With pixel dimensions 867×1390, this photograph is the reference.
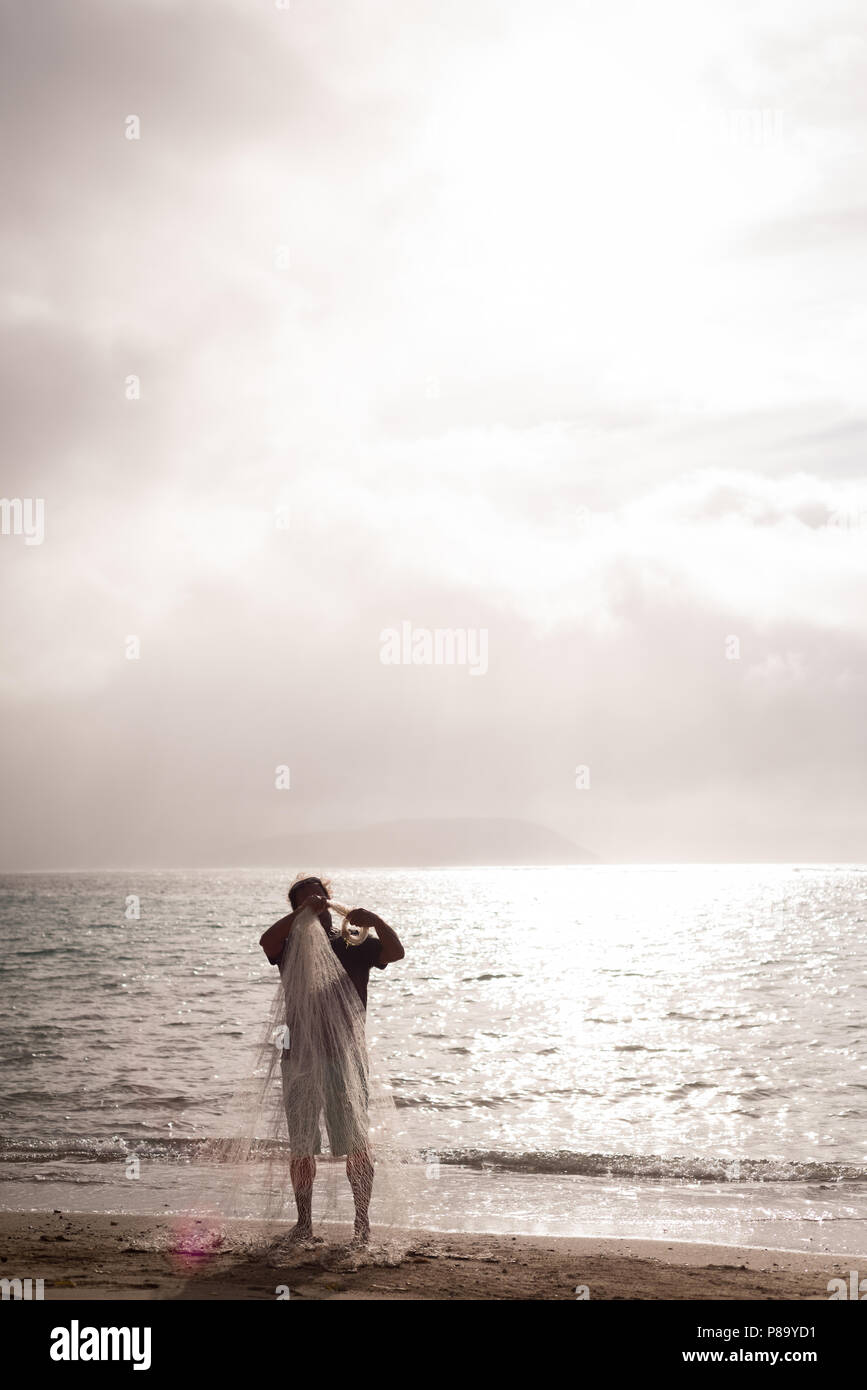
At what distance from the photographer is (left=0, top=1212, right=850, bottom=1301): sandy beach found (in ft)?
23.0

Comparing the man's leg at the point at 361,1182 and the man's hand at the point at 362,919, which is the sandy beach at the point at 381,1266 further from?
the man's hand at the point at 362,919

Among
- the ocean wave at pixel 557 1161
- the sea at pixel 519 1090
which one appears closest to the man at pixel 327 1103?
the sea at pixel 519 1090

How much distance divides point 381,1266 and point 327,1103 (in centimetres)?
116

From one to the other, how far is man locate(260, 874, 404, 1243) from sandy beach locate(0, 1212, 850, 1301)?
39 cm

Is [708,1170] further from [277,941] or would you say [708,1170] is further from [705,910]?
[705,910]

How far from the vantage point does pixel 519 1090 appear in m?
18.5

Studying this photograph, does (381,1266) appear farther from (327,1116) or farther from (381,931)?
(381,931)

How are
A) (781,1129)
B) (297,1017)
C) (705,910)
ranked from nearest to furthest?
(297,1017), (781,1129), (705,910)

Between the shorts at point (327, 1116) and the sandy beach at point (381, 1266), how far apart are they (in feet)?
2.54

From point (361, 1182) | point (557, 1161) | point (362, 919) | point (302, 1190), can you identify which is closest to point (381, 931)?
point (362, 919)

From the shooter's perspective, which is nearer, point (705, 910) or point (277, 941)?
point (277, 941)

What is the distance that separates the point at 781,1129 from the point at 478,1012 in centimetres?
1726
